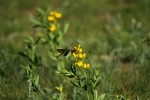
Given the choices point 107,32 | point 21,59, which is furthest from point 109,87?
point 107,32

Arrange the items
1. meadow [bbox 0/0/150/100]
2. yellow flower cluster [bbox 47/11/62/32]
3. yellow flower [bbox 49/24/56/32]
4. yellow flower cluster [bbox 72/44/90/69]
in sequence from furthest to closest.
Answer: yellow flower [bbox 49/24/56/32], yellow flower cluster [bbox 47/11/62/32], meadow [bbox 0/0/150/100], yellow flower cluster [bbox 72/44/90/69]

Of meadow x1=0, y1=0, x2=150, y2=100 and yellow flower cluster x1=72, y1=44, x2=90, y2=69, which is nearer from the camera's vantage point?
yellow flower cluster x1=72, y1=44, x2=90, y2=69

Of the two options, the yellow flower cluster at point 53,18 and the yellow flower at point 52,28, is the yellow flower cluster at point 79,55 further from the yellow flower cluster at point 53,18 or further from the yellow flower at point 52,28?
the yellow flower at point 52,28

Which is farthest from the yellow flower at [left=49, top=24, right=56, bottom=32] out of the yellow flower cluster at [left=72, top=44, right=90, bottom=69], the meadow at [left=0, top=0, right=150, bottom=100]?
the yellow flower cluster at [left=72, top=44, right=90, bottom=69]

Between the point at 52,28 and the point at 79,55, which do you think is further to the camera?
the point at 52,28

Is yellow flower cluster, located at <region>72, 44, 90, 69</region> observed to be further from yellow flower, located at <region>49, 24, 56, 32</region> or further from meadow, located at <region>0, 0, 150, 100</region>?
yellow flower, located at <region>49, 24, 56, 32</region>

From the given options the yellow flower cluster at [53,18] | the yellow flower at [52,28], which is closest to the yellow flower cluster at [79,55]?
the yellow flower cluster at [53,18]

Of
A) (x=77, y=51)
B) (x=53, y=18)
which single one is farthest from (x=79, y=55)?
(x=53, y=18)

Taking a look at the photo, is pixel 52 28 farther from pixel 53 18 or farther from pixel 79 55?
pixel 79 55
